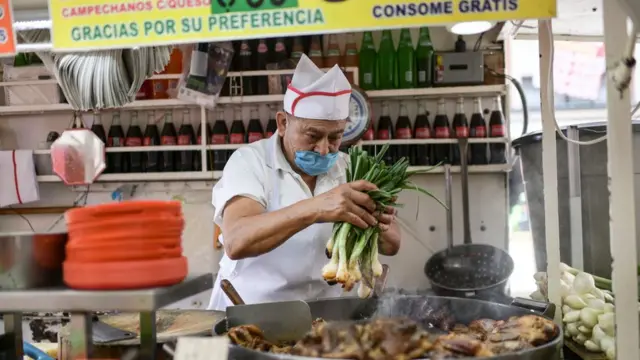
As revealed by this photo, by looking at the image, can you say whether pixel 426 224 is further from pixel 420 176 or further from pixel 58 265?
pixel 58 265

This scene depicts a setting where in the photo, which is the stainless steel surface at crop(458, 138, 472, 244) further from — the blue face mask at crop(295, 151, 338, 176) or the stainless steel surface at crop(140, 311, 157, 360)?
the stainless steel surface at crop(140, 311, 157, 360)

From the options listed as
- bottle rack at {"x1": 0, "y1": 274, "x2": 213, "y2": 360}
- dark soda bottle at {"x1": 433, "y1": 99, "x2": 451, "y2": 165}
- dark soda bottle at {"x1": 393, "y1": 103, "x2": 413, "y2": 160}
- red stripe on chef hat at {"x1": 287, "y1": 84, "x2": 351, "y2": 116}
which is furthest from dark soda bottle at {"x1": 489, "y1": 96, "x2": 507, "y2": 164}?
bottle rack at {"x1": 0, "y1": 274, "x2": 213, "y2": 360}

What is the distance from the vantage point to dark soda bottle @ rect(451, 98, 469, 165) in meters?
3.91

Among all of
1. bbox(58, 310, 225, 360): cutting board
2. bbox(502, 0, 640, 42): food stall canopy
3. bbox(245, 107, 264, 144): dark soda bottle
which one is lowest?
bbox(58, 310, 225, 360): cutting board

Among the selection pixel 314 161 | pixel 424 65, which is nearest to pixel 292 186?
pixel 314 161

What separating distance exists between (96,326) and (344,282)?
746 mm

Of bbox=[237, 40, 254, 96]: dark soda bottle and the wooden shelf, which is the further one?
bbox=[237, 40, 254, 96]: dark soda bottle

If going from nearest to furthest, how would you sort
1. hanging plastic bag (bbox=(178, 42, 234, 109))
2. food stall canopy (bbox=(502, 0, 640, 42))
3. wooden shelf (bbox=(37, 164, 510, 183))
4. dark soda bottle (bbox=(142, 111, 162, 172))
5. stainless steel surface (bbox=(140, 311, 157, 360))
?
stainless steel surface (bbox=(140, 311, 157, 360)), food stall canopy (bbox=(502, 0, 640, 42)), hanging plastic bag (bbox=(178, 42, 234, 109)), wooden shelf (bbox=(37, 164, 510, 183)), dark soda bottle (bbox=(142, 111, 162, 172))

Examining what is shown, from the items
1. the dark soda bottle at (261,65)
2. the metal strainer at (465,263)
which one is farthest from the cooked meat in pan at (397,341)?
the dark soda bottle at (261,65)

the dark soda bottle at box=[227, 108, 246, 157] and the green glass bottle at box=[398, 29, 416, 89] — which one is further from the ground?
the green glass bottle at box=[398, 29, 416, 89]

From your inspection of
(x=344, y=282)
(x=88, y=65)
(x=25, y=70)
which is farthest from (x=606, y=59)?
(x=25, y=70)

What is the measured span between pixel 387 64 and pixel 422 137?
61cm

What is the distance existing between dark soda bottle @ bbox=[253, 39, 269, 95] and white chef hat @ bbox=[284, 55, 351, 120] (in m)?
1.80

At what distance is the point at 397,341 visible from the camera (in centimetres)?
125
